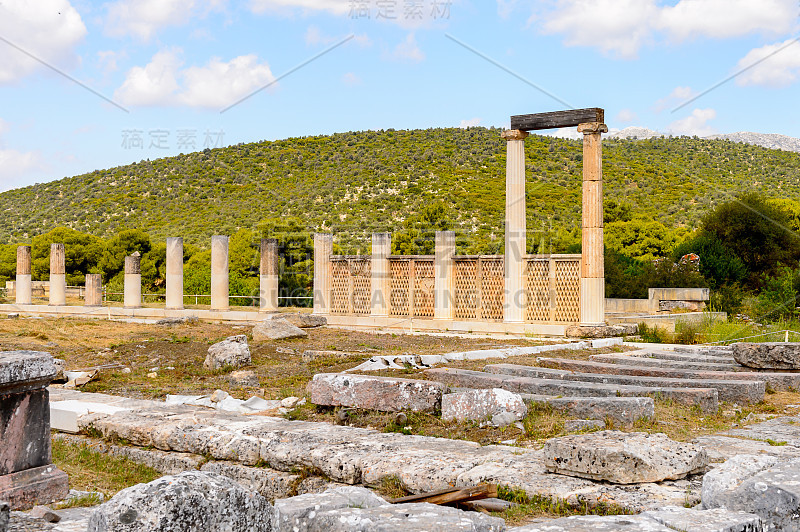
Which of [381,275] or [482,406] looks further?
[381,275]

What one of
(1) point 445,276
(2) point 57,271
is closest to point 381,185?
(2) point 57,271

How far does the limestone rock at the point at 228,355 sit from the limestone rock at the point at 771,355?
852 centimetres

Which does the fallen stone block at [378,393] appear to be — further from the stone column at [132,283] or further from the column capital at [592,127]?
the stone column at [132,283]

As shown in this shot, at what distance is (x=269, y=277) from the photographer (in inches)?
1048

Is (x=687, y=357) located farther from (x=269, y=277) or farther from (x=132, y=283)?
(x=132, y=283)

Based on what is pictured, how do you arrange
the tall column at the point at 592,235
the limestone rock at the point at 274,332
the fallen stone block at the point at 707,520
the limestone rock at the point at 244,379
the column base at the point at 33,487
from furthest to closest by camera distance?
the tall column at the point at 592,235
the limestone rock at the point at 274,332
the limestone rock at the point at 244,379
the column base at the point at 33,487
the fallen stone block at the point at 707,520

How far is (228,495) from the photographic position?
3.45m

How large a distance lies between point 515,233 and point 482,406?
45.1 ft

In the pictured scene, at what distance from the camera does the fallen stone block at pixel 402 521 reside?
12.3ft

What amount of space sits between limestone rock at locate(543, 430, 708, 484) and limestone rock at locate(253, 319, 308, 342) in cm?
1328

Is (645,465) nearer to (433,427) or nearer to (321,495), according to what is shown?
(321,495)

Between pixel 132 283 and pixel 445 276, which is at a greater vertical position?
pixel 445 276

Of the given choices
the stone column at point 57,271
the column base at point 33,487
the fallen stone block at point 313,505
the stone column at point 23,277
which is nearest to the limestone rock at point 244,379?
A: the column base at point 33,487

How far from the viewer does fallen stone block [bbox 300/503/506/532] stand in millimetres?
3748
